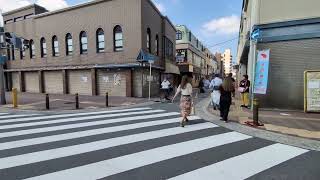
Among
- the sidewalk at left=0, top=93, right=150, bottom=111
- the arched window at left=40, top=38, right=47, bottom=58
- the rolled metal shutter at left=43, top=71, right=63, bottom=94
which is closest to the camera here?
the sidewalk at left=0, top=93, right=150, bottom=111

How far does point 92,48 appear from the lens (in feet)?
71.9

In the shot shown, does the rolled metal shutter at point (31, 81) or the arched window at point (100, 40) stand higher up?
the arched window at point (100, 40)

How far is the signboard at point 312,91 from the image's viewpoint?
1124 centimetres

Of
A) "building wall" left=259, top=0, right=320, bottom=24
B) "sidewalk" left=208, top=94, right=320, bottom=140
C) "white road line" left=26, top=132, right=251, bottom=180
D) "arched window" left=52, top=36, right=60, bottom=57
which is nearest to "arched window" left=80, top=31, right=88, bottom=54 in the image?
"arched window" left=52, top=36, right=60, bottom=57

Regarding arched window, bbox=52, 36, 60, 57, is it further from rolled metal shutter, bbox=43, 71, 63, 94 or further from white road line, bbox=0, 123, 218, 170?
white road line, bbox=0, 123, 218, 170

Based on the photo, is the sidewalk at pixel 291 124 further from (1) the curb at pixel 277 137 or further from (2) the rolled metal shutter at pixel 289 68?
(2) the rolled metal shutter at pixel 289 68

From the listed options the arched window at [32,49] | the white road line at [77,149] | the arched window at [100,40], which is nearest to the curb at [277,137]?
the white road line at [77,149]

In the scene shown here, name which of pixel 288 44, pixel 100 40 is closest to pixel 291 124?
pixel 288 44

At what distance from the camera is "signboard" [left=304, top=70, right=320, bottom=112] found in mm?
11242

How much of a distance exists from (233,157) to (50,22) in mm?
24128

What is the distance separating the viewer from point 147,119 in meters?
9.78

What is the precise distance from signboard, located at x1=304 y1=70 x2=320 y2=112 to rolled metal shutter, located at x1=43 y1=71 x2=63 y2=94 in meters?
20.5

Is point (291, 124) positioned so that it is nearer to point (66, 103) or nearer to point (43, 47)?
point (66, 103)

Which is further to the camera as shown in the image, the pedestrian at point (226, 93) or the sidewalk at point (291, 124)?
the pedestrian at point (226, 93)
